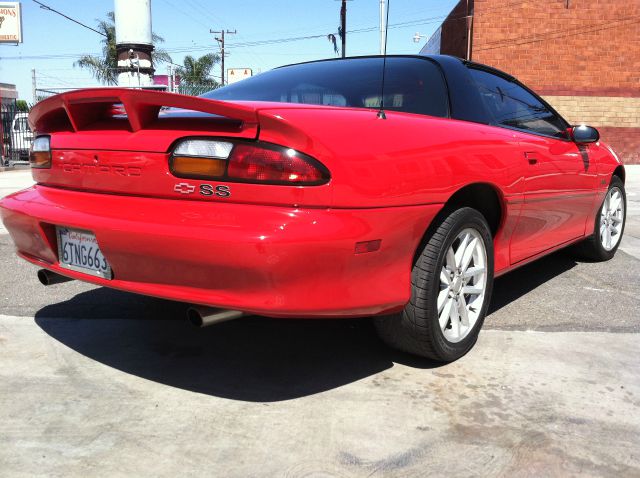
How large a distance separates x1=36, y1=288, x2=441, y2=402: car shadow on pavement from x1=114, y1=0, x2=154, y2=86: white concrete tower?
5.98 m

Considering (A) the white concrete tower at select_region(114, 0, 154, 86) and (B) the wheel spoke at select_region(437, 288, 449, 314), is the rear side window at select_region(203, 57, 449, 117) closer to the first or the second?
(B) the wheel spoke at select_region(437, 288, 449, 314)

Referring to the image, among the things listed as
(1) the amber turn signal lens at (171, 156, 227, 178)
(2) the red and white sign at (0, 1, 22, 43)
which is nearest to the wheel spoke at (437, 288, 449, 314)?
(1) the amber turn signal lens at (171, 156, 227, 178)

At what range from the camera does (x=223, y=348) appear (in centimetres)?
301

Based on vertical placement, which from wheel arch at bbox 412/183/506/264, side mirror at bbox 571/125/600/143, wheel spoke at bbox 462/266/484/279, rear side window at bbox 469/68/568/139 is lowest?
wheel spoke at bbox 462/266/484/279

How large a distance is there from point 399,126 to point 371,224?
0.49m

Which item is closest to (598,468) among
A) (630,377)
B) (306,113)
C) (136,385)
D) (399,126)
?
(630,377)

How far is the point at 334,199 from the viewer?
2.07m

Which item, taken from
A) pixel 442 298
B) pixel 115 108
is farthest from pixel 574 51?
pixel 115 108

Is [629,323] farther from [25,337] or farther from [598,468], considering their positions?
[25,337]

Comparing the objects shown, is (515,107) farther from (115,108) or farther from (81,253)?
(81,253)

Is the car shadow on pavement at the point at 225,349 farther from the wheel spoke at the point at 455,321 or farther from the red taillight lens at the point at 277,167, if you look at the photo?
the red taillight lens at the point at 277,167

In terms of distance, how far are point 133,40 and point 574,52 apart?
1859cm

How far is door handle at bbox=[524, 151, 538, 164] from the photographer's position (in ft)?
10.5

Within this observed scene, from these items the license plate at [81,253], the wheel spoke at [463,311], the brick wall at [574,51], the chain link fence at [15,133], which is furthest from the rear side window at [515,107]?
the brick wall at [574,51]
